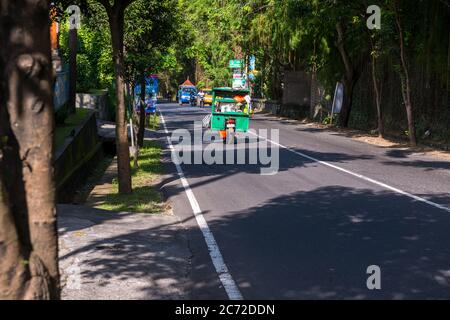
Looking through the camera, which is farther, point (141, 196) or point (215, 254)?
point (141, 196)

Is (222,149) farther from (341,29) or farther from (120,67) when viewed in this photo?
(341,29)

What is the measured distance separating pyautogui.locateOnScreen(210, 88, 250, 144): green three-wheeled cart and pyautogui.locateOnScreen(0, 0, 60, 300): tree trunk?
20.3m

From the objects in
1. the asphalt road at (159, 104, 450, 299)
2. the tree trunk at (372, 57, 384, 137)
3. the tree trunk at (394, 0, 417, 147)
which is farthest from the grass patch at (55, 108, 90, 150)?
the tree trunk at (372, 57, 384, 137)

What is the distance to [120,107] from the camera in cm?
1404

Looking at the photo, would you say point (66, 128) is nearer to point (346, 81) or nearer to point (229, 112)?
point (229, 112)

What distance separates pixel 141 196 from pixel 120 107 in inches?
75.3

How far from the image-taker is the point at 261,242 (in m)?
9.25

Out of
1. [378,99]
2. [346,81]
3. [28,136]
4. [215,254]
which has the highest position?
[346,81]

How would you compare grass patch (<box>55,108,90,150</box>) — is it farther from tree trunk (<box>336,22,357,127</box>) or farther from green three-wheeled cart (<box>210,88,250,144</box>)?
tree trunk (<box>336,22,357,127</box>)

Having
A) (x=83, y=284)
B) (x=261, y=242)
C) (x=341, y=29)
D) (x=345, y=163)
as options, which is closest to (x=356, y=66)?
(x=341, y=29)

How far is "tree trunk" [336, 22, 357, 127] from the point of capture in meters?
36.8

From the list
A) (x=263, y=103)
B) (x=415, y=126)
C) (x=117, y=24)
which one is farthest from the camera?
(x=263, y=103)

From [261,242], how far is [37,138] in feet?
16.7

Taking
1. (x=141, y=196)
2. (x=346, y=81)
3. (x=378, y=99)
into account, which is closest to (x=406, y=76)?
(x=378, y=99)
